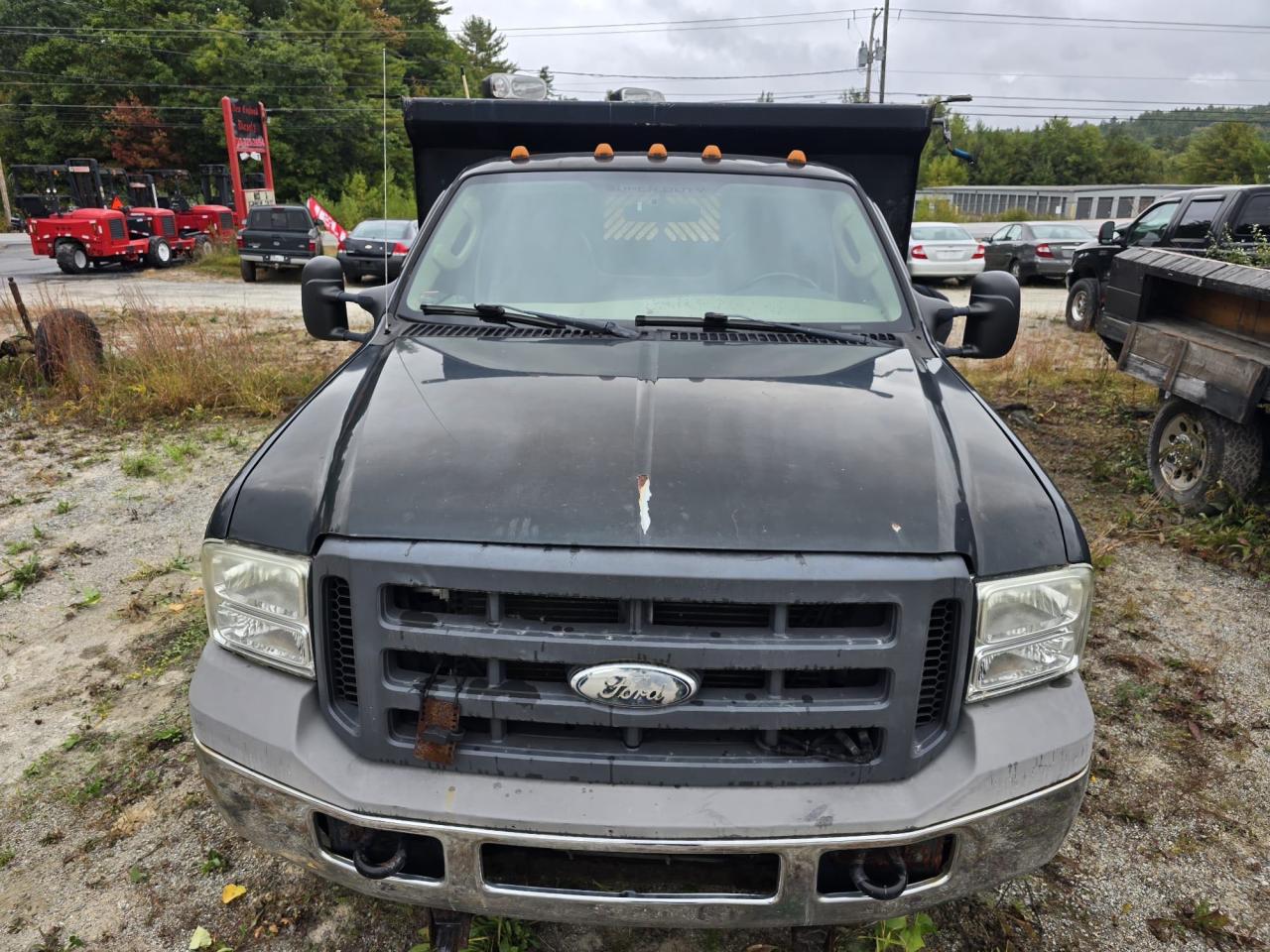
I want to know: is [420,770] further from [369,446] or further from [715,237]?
[715,237]

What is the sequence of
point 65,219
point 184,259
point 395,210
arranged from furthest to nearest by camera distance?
point 395,210 → point 184,259 → point 65,219

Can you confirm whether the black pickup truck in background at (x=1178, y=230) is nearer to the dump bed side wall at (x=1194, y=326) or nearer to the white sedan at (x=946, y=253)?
the dump bed side wall at (x=1194, y=326)

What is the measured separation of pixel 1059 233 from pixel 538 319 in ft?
62.1

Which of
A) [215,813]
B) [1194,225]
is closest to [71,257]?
[1194,225]

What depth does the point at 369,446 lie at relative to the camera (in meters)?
2.23

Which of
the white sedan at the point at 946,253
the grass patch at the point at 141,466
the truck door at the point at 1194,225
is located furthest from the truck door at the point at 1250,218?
the grass patch at the point at 141,466

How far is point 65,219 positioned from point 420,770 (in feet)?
86.8

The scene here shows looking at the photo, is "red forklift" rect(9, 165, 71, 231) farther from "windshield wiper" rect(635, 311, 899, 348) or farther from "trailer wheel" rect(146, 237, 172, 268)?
"windshield wiper" rect(635, 311, 899, 348)

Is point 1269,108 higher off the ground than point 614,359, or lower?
higher

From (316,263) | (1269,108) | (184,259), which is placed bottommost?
(184,259)

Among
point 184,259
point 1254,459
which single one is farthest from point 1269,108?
point 1254,459

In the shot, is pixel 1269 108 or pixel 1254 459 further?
pixel 1269 108

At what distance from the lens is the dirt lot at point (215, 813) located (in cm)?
256

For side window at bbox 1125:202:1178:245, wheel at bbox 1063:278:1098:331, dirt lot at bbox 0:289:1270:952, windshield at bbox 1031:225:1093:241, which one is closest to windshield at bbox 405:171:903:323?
dirt lot at bbox 0:289:1270:952
